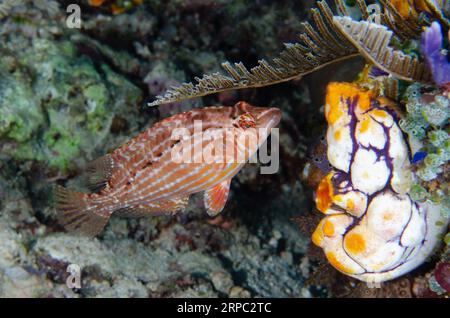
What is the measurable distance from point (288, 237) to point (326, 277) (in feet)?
4.39

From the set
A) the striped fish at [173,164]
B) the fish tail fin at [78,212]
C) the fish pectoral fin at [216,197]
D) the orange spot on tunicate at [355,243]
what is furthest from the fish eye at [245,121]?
the fish tail fin at [78,212]

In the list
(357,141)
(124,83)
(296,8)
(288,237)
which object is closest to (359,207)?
(357,141)

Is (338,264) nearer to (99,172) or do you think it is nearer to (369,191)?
(369,191)

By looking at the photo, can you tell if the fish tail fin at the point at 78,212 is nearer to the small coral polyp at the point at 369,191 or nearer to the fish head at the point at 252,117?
the fish head at the point at 252,117

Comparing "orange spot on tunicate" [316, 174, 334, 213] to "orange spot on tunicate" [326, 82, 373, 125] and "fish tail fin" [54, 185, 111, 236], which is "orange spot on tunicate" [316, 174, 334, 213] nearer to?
"orange spot on tunicate" [326, 82, 373, 125]

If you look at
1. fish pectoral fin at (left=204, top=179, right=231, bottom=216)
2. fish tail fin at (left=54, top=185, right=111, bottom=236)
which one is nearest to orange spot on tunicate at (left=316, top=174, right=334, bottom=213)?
fish pectoral fin at (left=204, top=179, right=231, bottom=216)

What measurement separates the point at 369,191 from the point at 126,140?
2.77 metres

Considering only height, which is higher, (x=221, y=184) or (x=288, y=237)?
(x=221, y=184)

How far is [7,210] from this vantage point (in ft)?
11.9

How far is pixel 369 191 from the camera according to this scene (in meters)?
2.70

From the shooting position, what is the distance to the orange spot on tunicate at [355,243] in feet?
9.14

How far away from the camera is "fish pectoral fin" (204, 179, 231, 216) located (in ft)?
10.8
